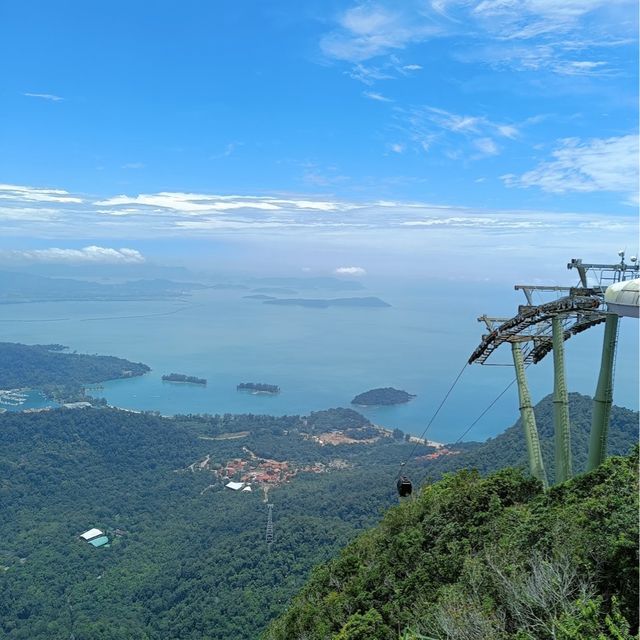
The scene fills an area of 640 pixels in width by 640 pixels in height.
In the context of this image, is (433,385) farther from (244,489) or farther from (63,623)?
(63,623)

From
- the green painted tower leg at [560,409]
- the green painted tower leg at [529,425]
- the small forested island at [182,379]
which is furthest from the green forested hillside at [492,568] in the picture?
the small forested island at [182,379]

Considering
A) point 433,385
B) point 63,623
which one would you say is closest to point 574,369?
point 433,385

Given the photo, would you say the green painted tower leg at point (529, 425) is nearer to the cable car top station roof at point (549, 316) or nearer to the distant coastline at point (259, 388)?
the cable car top station roof at point (549, 316)

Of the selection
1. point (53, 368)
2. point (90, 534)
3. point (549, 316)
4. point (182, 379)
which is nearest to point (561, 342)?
point (549, 316)

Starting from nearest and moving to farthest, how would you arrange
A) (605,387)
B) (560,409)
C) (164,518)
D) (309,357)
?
(605,387) → (560,409) → (164,518) → (309,357)

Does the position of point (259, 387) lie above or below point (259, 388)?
above

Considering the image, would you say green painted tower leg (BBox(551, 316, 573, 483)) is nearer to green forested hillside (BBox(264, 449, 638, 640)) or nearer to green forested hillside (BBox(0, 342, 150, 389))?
green forested hillside (BBox(264, 449, 638, 640))

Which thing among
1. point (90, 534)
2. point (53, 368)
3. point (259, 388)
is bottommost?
point (259, 388)

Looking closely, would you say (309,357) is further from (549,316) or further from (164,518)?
(549,316)
